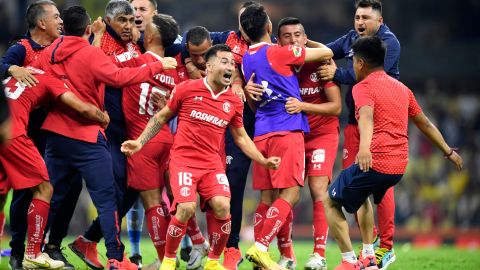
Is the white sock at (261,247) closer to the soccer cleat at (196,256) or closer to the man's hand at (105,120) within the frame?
the soccer cleat at (196,256)

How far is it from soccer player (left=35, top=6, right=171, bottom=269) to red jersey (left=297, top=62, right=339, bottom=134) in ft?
6.49

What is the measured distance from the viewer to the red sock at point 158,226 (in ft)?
33.4

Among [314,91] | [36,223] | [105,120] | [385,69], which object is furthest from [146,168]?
[385,69]

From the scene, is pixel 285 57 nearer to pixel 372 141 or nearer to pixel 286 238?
pixel 372 141

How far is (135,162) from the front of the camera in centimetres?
1030

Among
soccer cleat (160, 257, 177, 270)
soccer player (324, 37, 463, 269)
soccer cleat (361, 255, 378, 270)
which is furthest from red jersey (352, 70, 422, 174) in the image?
soccer cleat (160, 257, 177, 270)

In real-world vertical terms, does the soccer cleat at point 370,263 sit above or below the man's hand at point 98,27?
→ below

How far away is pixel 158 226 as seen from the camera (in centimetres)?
1017

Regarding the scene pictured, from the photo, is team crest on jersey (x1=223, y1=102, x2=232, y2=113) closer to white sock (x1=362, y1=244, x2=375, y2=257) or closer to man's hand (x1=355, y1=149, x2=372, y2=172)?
man's hand (x1=355, y1=149, x2=372, y2=172)

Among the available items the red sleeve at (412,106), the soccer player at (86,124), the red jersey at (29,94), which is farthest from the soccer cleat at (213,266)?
the red sleeve at (412,106)

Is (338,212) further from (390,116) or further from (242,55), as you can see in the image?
(242,55)

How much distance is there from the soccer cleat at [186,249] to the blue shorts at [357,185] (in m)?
2.47

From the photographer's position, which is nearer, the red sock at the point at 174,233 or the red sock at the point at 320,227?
the red sock at the point at 174,233

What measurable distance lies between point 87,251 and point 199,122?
7.31 ft
